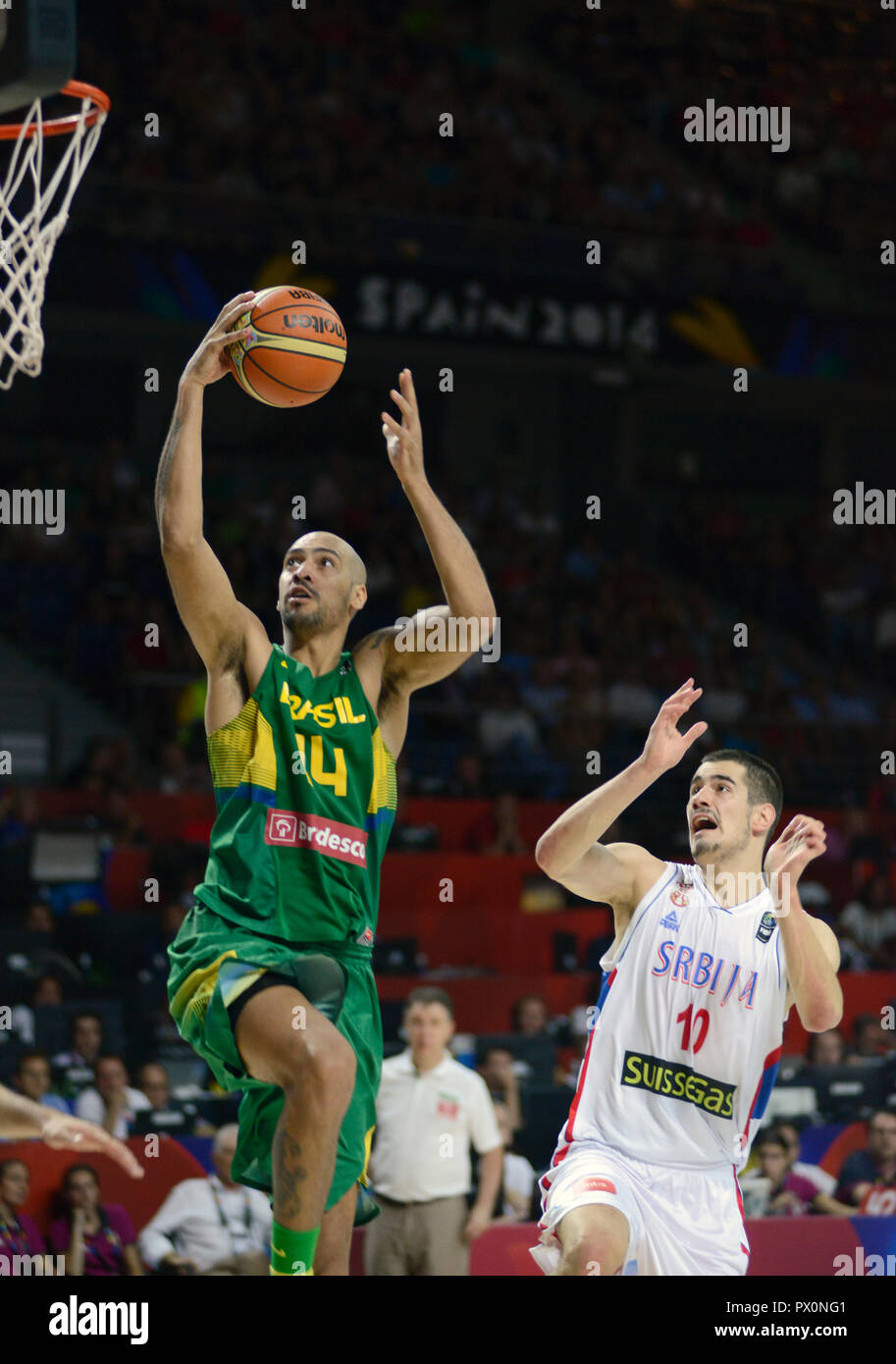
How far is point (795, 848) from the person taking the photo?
16.6ft

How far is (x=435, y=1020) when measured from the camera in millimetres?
7973

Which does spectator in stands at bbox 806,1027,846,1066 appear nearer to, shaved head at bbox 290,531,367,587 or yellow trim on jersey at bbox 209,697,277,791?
shaved head at bbox 290,531,367,587

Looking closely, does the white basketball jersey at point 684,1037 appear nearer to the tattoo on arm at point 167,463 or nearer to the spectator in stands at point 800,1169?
the tattoo on arm at point 167,463

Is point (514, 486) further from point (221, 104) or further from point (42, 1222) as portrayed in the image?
point (42, 1222)

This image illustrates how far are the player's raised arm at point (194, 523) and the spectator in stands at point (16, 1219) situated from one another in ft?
10.1

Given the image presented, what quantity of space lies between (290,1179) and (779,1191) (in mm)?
4652

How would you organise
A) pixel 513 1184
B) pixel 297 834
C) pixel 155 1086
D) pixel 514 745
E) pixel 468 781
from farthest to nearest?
pixel 514 745 → pixel 468 781 → pixel 155 1086 → pixel 513 1184 → pixel 297 834

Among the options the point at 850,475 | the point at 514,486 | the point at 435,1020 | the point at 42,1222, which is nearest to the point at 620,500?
the point at 514,486

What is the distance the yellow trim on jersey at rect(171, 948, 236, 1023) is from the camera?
486 centimetres

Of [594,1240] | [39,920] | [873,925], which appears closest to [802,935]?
[594,1240]

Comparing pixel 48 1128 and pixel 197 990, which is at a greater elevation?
pixel 197 990

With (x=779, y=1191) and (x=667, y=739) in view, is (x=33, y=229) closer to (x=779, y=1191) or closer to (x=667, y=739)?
(x=667, y=739)

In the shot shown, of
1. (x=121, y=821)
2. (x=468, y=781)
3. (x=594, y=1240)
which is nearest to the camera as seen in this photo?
(x=594, y=1240)

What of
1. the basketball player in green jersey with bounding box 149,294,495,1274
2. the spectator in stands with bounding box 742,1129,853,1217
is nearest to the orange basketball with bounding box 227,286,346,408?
the basketball player in green jersey with bounding box 149,294,495,1274
